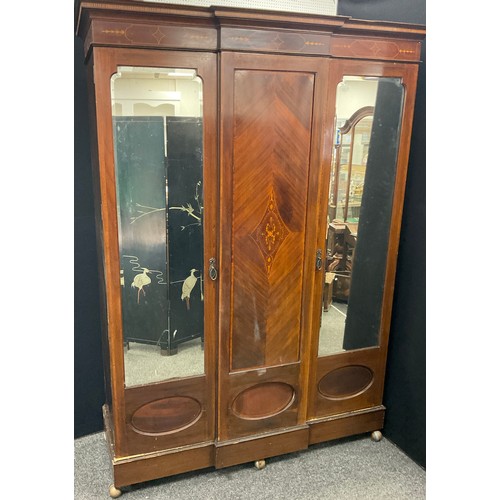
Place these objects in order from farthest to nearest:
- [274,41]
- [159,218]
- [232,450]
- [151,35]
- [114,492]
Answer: [232,450] < [114,492] < [159,218] < [274,41] < [151,35]

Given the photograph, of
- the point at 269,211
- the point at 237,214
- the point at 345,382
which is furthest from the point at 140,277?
the point at 345,382

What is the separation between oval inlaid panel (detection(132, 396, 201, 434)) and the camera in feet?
6.84

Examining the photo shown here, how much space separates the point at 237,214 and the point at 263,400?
0.94 metres

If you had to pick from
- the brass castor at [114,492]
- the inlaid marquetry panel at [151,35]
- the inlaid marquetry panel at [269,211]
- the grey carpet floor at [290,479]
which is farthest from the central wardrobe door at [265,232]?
the brass castor at [114,492]

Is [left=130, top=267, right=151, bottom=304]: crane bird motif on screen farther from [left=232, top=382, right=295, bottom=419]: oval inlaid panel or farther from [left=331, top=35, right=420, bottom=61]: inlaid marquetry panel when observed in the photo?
[left=331, top=35, right=420, bottom=61]: inlaid marquetry panel

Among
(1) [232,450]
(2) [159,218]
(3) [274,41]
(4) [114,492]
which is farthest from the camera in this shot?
(1) [232,450]

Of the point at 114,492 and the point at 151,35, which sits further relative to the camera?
the point at 114,492

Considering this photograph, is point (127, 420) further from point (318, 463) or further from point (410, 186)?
point (410, 186)

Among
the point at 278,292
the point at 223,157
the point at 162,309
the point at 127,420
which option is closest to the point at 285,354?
the point at 278,292

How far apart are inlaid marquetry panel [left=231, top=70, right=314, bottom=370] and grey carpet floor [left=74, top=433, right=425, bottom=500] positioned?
0.59 meters

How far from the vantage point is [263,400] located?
225 cm

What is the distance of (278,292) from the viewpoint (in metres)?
2.13

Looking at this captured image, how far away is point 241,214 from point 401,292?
1.03 metres

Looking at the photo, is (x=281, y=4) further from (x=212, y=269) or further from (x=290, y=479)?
(x=290, y=479)
